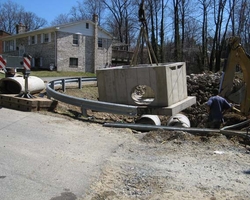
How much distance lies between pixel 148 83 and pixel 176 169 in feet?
18.9

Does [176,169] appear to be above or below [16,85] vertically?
below

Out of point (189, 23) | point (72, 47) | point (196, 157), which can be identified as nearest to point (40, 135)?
point (196, 157)

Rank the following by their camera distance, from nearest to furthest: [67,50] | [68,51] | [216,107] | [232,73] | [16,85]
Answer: [216,107], [232,73], [16,85], [67,50], [68,51]

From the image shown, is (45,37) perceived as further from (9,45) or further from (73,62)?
(9,45)

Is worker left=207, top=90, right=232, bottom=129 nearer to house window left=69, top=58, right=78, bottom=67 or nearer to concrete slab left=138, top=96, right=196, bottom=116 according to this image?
concrete slab left=138, top=96, right=196, bottom=116

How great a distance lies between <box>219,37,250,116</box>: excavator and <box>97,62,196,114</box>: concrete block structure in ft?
5.47

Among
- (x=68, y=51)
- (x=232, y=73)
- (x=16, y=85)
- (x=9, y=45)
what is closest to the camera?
(x=232, y=73)

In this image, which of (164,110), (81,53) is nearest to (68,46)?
(81,53)

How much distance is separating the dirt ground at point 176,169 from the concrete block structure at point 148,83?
10.9 ft

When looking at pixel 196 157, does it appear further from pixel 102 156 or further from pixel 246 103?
pixel 246 103

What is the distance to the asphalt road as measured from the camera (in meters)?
4.43

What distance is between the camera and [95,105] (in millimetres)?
9695

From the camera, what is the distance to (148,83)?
10.8 meters

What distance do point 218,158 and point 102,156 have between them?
224cm
